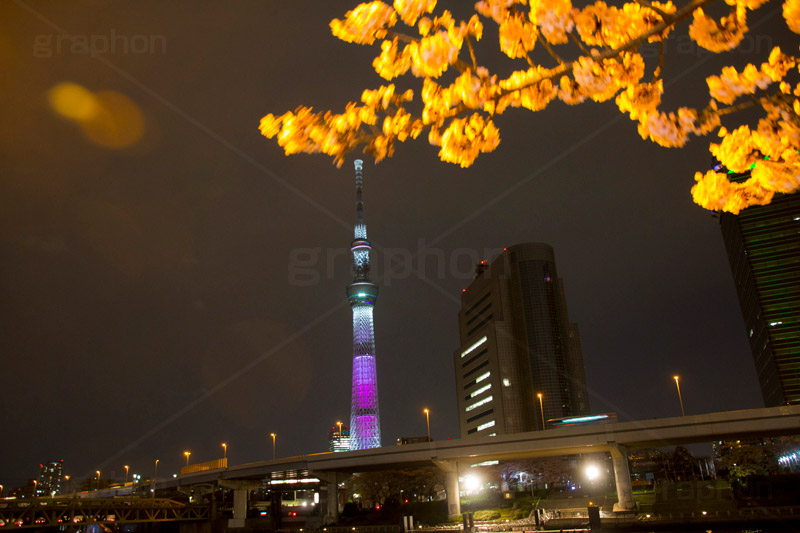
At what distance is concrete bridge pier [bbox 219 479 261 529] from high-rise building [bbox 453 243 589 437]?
66922mm

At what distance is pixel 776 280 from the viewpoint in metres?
132

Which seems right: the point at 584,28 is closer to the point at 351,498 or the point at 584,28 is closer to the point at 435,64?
the point at 435,64

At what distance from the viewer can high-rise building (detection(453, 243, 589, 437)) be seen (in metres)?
122

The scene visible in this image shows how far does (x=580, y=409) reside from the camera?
12544 centimetres

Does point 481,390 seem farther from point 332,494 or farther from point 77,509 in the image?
point 77,509

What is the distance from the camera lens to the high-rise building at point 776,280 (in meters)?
128

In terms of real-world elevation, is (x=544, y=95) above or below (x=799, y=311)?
below


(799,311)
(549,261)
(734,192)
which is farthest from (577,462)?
(799,311)

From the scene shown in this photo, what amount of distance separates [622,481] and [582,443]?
11.5 feet

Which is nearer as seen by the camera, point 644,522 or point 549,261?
point 644,522

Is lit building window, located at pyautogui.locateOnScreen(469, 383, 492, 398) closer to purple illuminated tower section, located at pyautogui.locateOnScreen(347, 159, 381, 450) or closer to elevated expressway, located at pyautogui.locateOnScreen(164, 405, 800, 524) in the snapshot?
purple illuminated tower section, located at pyautogui.locateOnScreen(347, 159, 381, 450)

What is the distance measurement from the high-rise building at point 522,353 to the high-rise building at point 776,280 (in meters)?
45.3

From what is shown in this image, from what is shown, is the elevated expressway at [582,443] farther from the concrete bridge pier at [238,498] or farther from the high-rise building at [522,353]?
the high-rise building at [522,353]

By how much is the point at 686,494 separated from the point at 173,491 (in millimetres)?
85874
